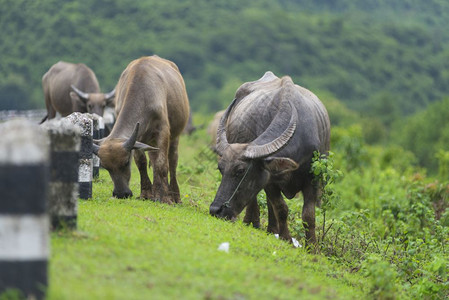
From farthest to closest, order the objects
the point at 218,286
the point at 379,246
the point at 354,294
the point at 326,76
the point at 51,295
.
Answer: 1. the point at 326,76
2. the point at 379,246
3. the point at 354,294
4. the point at 218,286
5. the point at 51,295

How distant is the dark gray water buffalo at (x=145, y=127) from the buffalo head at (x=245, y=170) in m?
1.39

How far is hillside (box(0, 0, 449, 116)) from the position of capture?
238ft

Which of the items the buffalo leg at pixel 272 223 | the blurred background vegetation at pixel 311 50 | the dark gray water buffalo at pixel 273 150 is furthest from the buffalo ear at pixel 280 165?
the blurred background vegetation at pixel 311 50

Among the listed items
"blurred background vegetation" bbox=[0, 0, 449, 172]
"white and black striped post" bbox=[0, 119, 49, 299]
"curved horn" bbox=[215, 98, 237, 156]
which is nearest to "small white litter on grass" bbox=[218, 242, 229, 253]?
"curved horn" bbox=[215, 98, 237, 156]

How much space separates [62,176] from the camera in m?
6.41

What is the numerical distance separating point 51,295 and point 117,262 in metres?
1.10

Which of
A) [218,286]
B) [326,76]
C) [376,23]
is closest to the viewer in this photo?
[218,286]

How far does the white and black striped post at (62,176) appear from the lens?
21.0 ft

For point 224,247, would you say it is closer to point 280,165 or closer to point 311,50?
point 280,165

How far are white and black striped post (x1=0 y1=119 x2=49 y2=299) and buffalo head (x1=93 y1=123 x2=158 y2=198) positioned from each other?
4.78 metres

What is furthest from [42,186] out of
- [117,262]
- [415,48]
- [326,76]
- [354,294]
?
[415,48]

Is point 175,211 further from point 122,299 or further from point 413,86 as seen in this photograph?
point 413,86

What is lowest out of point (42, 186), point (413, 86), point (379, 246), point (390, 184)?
point (413, 86)

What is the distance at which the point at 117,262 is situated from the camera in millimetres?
6035
